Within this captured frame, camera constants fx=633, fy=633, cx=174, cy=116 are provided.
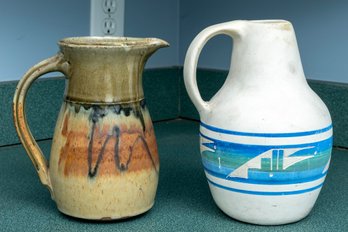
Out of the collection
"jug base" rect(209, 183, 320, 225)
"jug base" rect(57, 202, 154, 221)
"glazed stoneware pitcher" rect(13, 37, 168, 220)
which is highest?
"glazed stoneware pitcher" rect(13, 37, 168, 220)

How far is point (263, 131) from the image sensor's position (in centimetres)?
66

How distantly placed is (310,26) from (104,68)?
20.4 inches

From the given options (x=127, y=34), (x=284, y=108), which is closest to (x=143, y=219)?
(x=284, y=108)

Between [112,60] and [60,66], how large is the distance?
0.20 ft

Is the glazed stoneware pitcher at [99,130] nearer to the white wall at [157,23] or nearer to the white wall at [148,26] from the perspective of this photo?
the white wall at [148,26]

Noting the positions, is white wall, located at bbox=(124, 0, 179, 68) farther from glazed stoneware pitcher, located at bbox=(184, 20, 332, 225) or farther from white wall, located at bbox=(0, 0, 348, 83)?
glazed stoneware pitcher, located at bbox=(184, 20, 332, 225)

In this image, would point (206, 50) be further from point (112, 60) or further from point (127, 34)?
point (112, 60)

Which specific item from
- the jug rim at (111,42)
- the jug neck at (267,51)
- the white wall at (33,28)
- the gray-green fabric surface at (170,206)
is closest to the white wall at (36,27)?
the white wall at (33,28)

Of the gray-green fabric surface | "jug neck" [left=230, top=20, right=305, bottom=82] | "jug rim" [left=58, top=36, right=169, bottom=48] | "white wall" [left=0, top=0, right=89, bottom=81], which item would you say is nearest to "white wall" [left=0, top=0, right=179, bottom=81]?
"white wall" [left=0, top=0, right=89, bottom=81]

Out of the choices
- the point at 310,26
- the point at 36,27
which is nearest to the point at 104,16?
the point at 36,27

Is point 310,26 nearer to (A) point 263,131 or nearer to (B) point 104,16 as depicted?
(B) point 104,16

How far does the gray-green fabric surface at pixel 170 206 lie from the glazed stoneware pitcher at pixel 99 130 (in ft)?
0.07

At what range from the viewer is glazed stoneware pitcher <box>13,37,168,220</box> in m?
0.68

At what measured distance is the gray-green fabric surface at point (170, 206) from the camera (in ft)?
2.31
